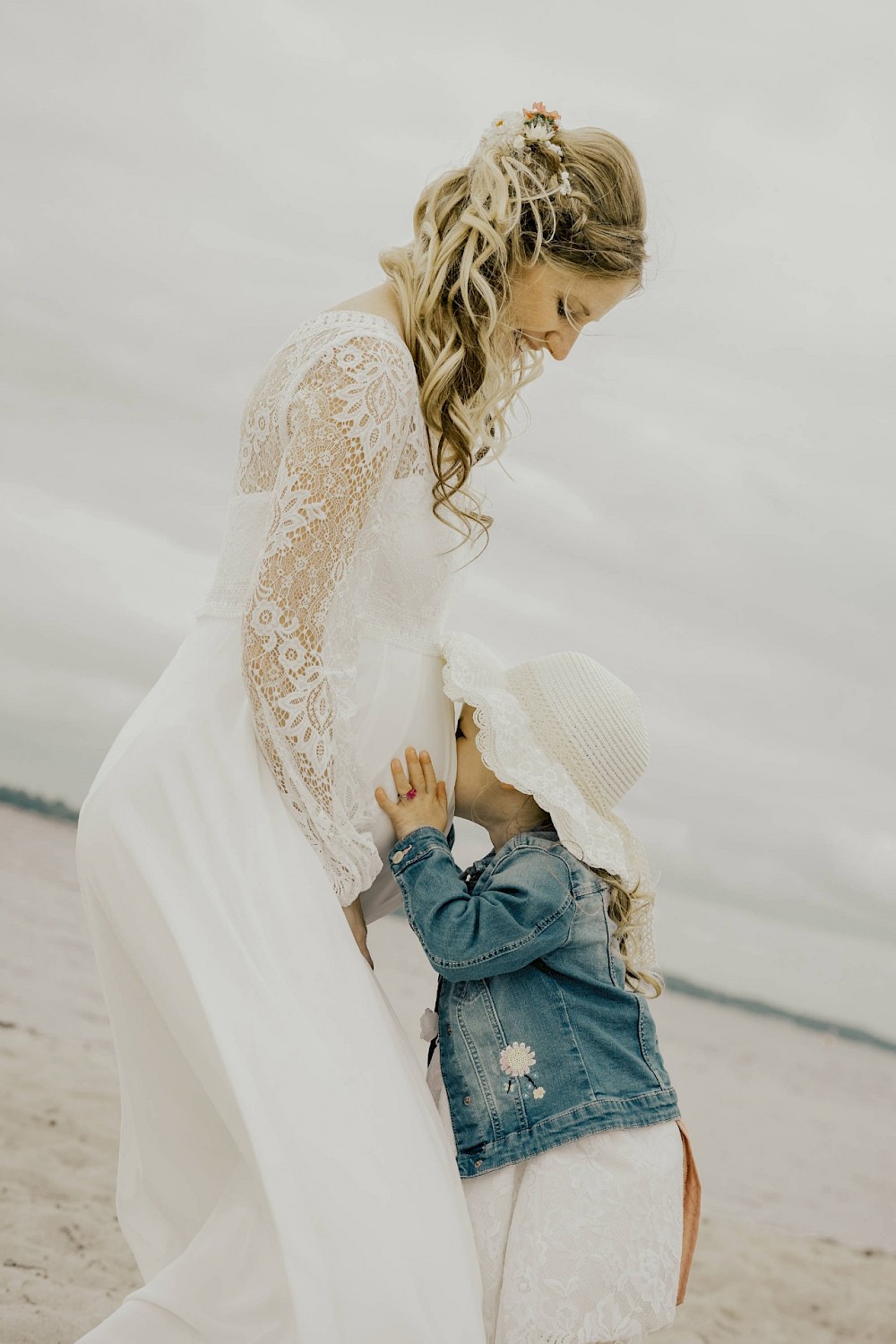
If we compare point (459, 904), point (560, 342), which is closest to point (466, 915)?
point (459, 904)

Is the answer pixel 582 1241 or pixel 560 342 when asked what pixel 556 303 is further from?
pixel 582 1241

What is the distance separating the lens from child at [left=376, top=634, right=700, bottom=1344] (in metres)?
2.15

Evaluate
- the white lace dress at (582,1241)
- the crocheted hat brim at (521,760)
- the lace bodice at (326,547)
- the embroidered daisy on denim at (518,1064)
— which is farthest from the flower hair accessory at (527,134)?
the white lace dress at (582,1241)

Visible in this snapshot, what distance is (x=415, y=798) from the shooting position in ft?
7.48

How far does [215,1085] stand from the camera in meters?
1.85

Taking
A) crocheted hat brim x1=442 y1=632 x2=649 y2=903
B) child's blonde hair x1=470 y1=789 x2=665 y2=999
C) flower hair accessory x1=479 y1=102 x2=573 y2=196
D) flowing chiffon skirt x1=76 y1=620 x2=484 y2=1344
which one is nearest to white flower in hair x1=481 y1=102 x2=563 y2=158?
flower hair accessory x1=479 y1=102 x2=573 y2=196

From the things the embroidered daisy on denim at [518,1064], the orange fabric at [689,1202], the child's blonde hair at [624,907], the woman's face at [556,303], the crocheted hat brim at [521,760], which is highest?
the woman's face at [556,303]

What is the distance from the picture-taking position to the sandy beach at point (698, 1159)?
15.2 feet

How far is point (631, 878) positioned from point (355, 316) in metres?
1.22

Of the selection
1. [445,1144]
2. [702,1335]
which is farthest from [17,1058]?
[445,1144]

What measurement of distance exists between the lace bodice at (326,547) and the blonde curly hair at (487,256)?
67mm

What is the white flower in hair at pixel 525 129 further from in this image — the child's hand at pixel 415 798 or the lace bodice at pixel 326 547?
the child's hand at pixel 415 798

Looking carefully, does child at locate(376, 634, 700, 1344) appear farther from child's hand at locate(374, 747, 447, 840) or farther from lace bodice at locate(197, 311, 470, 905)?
lace bodice at locate(197, 311, 470, 905)

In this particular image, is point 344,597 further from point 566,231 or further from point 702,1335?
point 702,1335
